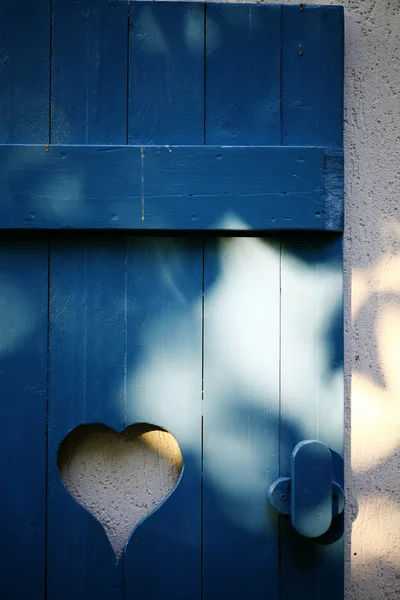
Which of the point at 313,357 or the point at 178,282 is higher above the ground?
the point at 178,282

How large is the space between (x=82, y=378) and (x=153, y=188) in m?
0.45

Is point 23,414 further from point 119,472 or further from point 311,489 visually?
point 311,489

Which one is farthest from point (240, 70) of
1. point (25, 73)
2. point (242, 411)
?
point (242, 411)

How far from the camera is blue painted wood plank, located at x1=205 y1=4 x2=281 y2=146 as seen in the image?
3.58 feet

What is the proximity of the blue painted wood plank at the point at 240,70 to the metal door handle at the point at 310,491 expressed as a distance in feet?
2.29

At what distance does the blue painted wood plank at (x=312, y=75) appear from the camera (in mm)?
1102

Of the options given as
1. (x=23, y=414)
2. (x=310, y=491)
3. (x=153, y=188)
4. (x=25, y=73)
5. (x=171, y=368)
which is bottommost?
(x=310, y=491)

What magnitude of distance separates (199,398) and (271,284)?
30 cm

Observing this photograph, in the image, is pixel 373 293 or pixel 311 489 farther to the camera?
pixel 373 293

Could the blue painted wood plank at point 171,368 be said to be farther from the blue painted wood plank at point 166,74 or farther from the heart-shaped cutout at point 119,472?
the blue painted wood plank at point 166,74

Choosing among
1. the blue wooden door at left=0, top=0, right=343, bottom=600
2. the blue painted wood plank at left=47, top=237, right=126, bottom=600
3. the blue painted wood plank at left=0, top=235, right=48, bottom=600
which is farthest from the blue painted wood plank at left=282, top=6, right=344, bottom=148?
the blue painted wood plank at left=0, top=235, right=48, bottom=600

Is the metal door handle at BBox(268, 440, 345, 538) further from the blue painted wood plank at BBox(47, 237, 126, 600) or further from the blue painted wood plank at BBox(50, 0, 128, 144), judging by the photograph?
the blue painted wood plank at BBox(50, 0, 128, 144)

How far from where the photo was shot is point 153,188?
41.8 inches

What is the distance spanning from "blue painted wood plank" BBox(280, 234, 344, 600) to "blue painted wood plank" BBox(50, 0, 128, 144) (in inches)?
19.3
